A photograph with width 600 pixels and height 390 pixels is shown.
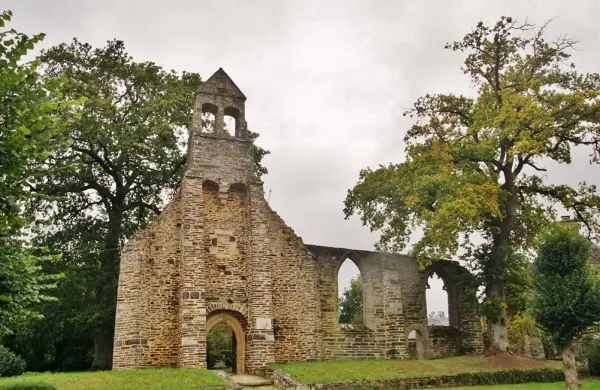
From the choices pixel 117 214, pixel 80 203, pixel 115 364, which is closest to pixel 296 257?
pixel 115 364

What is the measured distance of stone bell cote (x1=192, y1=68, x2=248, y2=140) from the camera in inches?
877

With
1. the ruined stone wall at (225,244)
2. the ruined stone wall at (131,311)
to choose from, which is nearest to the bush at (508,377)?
the ruined stone wall at (225,244)

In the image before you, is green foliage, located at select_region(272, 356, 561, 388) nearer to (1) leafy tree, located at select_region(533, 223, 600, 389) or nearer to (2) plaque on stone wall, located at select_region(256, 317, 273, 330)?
(2) plaque on stone wall, located at select_region(256, 317, 273, 330)

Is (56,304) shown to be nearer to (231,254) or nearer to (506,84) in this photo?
(231,254)

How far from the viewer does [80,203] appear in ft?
86.4

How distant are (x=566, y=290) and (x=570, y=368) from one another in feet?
8.11

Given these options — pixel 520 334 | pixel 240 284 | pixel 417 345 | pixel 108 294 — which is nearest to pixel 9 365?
pixel 108 294

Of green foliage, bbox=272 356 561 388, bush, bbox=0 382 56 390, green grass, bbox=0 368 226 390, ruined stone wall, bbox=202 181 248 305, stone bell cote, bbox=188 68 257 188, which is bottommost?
green foliage, bbox=272 356 561 388

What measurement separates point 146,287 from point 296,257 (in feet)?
20.7

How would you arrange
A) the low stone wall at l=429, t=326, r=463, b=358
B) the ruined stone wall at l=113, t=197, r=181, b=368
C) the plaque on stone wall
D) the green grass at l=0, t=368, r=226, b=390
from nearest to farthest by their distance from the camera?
the green grass at l=0, t=368, r=226, b=390, the ruined stone wall at l=113, t=197, r=181, b=368, the plaque on stone wall, the low stone wall at l=429, t=326, r=463, b=358

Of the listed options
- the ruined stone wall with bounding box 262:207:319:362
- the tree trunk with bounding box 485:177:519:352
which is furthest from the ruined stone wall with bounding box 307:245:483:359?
the tree trunk with bounding box 485:177:519:352

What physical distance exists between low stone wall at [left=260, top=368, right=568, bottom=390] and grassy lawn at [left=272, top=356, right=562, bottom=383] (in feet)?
0.87

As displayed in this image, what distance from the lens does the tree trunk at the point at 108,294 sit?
2304 cm

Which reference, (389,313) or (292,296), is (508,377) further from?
(292,296)
